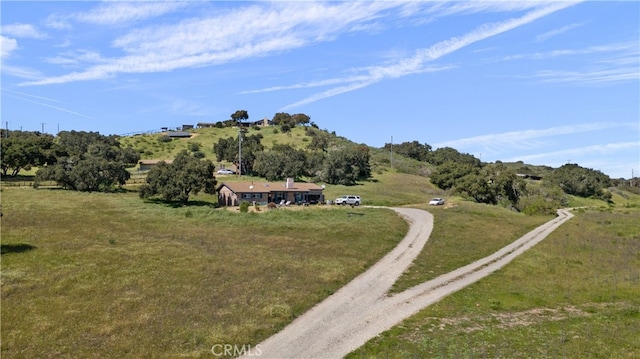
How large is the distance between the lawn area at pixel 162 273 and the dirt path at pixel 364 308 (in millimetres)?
1033

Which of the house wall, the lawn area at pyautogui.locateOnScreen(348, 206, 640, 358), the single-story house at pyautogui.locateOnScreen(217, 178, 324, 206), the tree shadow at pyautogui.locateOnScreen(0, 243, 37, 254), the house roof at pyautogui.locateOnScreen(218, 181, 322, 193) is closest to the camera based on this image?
the lawn area at pyautogui.locateOnScreen(348, 206, 640, 358)

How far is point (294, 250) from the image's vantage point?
39969mm

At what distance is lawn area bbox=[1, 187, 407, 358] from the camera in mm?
19672

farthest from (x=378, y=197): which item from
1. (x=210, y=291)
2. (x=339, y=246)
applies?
(x=210, y=291)

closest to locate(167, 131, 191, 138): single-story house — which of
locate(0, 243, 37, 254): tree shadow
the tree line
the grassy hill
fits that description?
the tree line

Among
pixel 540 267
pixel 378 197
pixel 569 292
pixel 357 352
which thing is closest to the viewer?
pixel 357 352

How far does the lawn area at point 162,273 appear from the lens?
19.7 metres

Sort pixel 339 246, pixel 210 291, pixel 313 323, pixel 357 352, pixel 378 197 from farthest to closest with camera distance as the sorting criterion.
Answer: pixel 378 197 < pixel 339 246 < pixel 210 291 < pixel 313 323 < pixel 357 352

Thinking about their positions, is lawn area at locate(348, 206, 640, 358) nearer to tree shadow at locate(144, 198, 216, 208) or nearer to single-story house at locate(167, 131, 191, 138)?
tree shadow at locate(144, 198, 216, 208)

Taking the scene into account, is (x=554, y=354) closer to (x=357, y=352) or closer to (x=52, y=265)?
(x=357, y=352)

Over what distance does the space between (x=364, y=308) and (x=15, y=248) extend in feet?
98.5

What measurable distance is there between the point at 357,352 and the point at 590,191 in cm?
14737

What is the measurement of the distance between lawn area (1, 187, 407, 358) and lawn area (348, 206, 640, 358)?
261 inches

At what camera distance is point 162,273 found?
99.6 ft
